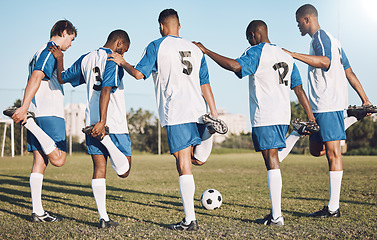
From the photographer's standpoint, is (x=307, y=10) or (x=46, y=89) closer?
(x=46, y=89)

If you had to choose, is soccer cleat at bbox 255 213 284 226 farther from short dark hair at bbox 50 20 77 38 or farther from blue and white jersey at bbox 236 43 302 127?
short dark hair at bbox 50 20 77 38

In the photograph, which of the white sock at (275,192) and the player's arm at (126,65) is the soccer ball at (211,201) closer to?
the white sock at (275,192)

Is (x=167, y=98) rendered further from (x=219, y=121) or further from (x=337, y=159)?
(x=337, y=159)

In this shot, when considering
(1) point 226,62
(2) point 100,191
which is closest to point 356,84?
(1) point 226,62

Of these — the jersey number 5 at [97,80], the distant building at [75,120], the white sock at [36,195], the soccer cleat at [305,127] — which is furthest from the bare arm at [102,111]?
the distant building at [75,120]

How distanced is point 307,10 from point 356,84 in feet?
4.16

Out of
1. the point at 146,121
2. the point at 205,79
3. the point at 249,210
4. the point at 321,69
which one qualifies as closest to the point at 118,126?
the point at 205,79

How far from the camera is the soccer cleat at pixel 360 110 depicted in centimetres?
499

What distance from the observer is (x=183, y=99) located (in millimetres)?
3895

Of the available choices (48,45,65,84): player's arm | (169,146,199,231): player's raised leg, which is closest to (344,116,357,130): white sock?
(169,146,199,231): player's raised leg

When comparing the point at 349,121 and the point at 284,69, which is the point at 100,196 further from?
the point at 349,121

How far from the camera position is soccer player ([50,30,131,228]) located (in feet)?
13.2

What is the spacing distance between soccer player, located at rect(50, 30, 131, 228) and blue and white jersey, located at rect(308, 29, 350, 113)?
2515mm

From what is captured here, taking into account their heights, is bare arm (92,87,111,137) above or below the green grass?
above
